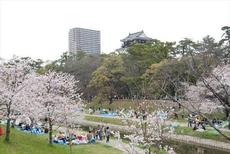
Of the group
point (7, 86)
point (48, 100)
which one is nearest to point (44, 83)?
point (48, 100)

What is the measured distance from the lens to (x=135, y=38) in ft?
269

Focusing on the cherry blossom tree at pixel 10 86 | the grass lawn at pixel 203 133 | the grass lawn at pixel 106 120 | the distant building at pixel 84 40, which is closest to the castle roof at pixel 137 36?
the grass lawn at pixel 106 120

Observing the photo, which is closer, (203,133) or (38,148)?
(38,148)

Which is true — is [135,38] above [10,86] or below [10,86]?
above

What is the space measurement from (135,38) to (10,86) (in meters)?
62.8

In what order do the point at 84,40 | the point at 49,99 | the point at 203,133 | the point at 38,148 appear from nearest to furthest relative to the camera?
the point at 38,148 < the point at 49,99 < the point at 203,133 < the point at 84,40

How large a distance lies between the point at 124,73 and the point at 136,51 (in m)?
3.96

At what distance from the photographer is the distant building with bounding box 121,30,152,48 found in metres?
81.5


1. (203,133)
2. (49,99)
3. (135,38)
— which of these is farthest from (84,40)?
(49,99)

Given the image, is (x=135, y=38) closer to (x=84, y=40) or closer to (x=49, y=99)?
(x=49, y=99)

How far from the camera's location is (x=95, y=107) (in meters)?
59.4

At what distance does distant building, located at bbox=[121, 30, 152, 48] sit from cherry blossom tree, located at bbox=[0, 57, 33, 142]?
2339 inches

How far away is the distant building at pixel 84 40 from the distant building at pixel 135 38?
57.5 meters

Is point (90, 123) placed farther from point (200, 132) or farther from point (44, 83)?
point (44, 83)
